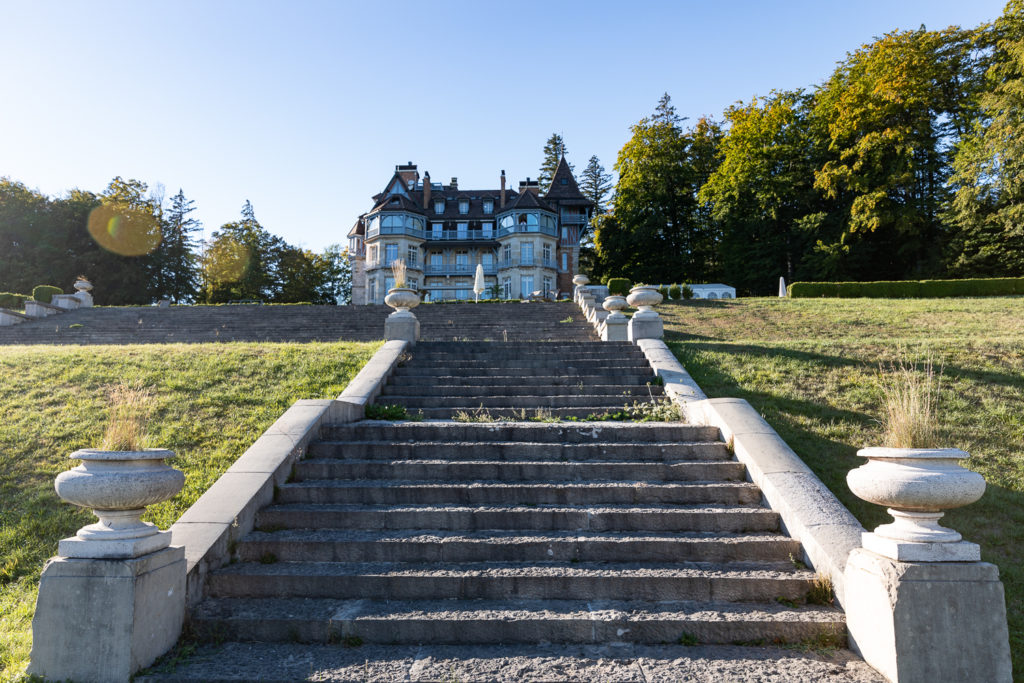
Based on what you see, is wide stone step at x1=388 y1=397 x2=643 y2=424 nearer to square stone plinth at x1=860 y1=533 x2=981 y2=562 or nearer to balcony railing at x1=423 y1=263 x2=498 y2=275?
square stone plinth at x1=860 y1=533 x2=981 y2=562

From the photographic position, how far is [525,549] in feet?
15.0

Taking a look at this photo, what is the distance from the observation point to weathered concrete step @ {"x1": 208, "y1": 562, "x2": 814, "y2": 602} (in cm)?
415

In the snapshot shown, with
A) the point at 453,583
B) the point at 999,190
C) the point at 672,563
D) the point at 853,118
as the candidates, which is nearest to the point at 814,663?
the point at 672,563

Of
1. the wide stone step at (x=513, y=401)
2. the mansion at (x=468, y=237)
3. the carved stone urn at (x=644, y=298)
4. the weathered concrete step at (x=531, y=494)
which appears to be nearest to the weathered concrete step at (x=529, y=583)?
the weathered concrete step at (x=531, y=494)

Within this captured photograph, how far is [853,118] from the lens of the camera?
31562mm

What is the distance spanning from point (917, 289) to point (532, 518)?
24.3 metres

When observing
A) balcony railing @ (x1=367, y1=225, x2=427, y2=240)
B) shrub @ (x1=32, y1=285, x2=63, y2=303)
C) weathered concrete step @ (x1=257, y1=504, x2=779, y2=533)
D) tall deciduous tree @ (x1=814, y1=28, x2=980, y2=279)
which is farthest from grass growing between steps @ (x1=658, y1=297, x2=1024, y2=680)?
balcony railing @ (x1=367, y1=225, x2=427, y2=240)

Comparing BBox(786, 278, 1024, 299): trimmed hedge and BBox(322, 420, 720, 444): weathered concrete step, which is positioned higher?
BBox(786, 278, 1024, 299): trimmed hedge

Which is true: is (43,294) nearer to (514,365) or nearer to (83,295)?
Result: (83,295)

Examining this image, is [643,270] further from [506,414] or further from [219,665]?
[219,665]

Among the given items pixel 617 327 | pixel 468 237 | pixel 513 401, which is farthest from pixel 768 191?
pixel 513 401

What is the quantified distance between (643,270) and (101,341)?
35.6 metres

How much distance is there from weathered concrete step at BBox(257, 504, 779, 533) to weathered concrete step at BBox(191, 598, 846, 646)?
100 centimetres

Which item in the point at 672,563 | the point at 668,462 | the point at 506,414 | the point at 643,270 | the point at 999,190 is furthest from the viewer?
the point at 643,270
